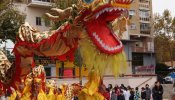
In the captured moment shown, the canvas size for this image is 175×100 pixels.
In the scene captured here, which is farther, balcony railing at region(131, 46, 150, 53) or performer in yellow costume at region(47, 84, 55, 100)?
balcony railing at region(131, 46, 150, 53)

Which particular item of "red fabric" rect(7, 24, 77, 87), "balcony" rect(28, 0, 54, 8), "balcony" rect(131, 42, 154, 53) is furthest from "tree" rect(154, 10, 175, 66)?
"red fabric" rect(7, 24, 77, 87)

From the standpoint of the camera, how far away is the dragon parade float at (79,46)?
15.0 ft

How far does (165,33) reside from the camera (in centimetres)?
3994

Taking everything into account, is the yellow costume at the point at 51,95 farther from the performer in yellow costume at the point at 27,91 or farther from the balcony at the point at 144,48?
the balcony at the point at 144,48

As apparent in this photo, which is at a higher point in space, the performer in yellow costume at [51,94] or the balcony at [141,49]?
the performer in yellow costume at [51,94]

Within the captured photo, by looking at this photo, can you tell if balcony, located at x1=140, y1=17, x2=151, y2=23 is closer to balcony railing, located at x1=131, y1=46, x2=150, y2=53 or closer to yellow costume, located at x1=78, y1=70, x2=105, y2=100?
balcony railing, located at x1=131, y1=46, x2=150, y2=53

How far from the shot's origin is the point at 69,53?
5.32 meters

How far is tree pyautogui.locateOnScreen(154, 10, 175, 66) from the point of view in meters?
38.8

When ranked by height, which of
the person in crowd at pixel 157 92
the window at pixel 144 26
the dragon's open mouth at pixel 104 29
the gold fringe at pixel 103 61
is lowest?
the person in crowd at pixel 157 92

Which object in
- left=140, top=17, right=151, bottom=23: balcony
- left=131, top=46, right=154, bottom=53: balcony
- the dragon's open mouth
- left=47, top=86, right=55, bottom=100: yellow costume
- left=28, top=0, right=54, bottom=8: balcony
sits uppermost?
left=28, top=0, right=54, bottom=8: balcony

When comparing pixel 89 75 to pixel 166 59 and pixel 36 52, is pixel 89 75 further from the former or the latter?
pixel 166 59

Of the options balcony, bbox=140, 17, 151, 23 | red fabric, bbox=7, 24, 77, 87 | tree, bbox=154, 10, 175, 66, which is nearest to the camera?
red fabric, bbox=7, 24, 77, 87

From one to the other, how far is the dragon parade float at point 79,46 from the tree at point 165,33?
1334 inches

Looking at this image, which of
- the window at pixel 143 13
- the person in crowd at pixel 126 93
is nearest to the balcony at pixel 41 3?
the window at pixel 143 13
